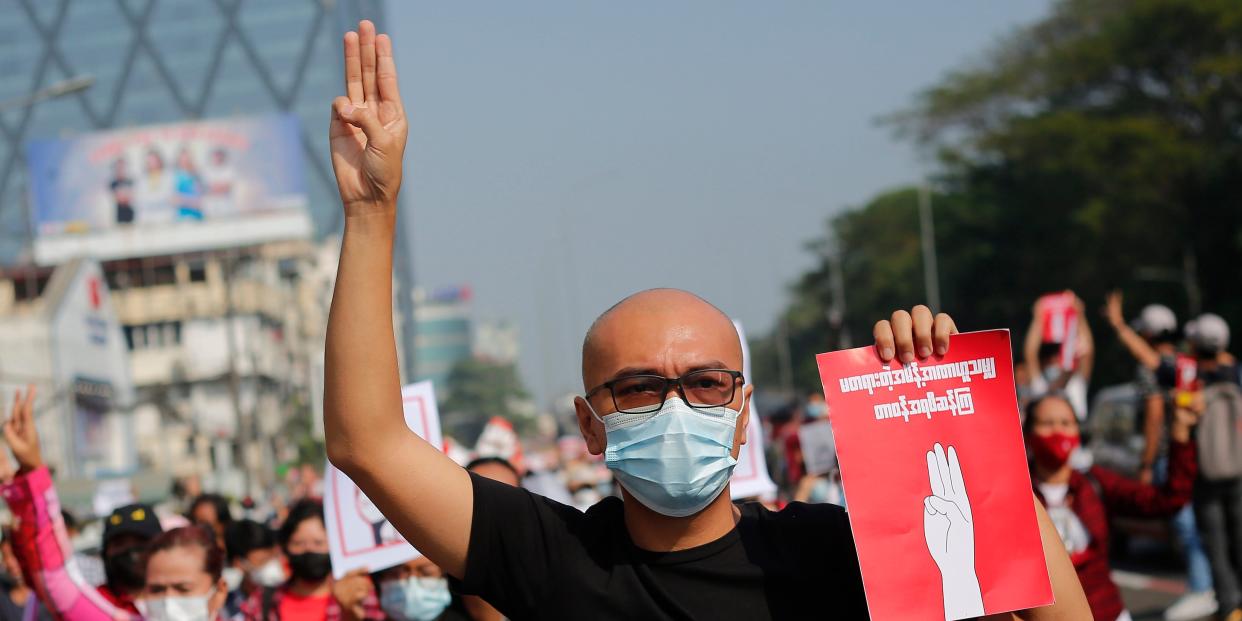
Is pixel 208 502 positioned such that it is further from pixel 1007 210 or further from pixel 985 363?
pixel 1007 210

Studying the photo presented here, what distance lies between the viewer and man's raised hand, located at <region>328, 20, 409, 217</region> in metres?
2.45

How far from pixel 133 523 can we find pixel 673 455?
3411mm

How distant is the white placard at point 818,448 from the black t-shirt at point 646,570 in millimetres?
→ 5088

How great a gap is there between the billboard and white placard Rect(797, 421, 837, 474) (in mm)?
52409

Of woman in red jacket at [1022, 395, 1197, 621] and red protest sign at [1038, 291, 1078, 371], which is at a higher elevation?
red protest sign at [1038, 291, 1078, 371]

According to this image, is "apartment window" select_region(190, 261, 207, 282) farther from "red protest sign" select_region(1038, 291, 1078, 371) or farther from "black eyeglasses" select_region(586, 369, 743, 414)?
"black eyeglasses" select_region(586, 369, 743, 414)

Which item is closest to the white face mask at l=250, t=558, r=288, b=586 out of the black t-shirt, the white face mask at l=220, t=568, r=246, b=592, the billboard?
the white face mask at l=220, t=568, r=246, b=592

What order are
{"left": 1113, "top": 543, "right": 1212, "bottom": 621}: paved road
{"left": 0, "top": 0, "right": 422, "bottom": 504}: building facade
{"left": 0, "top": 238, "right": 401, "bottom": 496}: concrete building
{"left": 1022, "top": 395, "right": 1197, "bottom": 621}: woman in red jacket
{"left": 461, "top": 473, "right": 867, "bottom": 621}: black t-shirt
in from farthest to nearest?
{"left": 0, "top": 0, "right": 422, "bottom": 504}: building facade
{"left": 0, "top": 238, "right": 401, "bottom": 496}: concrete building
{"left": 1113, "top": 543, "right": 1212, "bottom": 621}: paved road
{"left": 1022, "top": 395, "right": 1197, "bottom": 621}: woman in red jacket
{"left": 461, "top": 473, "right": 867, "bottom": 621}: black t-shirt

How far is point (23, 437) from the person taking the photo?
4.38 meters

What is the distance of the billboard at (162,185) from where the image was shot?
57.1 meters

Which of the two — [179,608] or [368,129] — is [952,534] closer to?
[368,129]

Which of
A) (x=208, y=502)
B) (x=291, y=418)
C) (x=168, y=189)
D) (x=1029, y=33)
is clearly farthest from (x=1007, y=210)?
(x=208, y=502)

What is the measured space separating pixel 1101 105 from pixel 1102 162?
9.05 ft

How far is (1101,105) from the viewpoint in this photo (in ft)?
143
